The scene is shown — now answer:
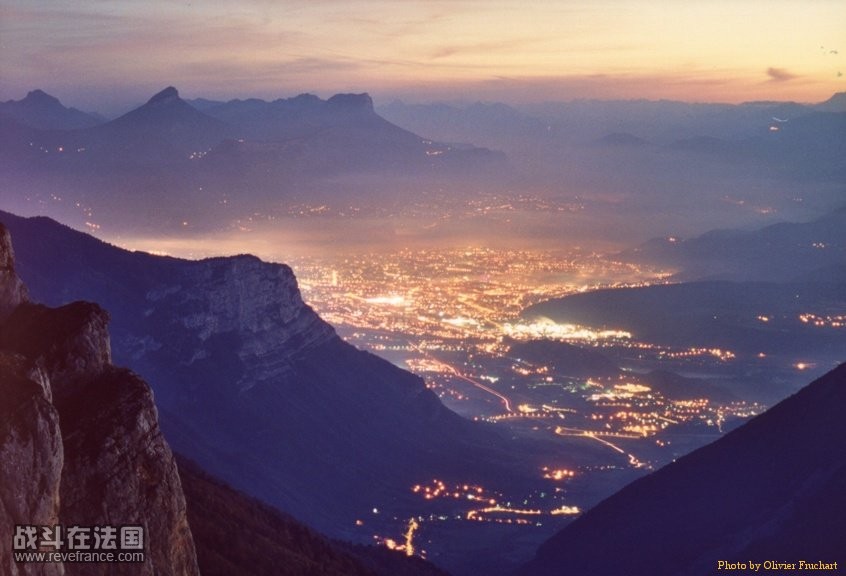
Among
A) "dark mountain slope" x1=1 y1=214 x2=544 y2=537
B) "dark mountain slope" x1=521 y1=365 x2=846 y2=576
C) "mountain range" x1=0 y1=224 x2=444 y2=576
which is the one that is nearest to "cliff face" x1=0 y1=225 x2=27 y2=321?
"mountain range" x1=0 y1=224 x2=444 y2=576

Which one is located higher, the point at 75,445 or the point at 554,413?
the point at 75,445

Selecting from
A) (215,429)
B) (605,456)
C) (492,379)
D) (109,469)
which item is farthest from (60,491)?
(492,379)

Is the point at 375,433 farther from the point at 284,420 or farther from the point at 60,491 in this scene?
the point at 60,491

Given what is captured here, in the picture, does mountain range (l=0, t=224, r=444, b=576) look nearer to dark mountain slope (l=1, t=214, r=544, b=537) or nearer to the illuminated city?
dark mountain slope (l=1, t=214, r=544, b=537)

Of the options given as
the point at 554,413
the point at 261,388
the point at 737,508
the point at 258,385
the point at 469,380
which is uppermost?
the point at 737,508

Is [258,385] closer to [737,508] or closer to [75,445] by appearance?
[737,508]

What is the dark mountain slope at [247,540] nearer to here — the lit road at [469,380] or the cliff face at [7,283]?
the cliff face at [7,283]

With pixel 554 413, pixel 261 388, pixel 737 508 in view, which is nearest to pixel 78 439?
pixel 737 508
